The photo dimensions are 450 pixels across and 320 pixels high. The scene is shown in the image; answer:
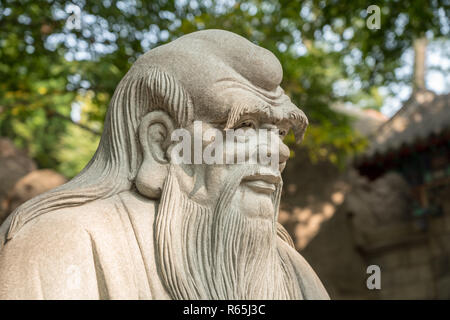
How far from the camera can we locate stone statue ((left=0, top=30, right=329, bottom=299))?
272 cm

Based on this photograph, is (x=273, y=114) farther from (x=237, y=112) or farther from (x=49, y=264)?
(x=49, y=264)

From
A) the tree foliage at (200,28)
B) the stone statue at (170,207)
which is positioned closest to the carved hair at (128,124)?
the stone statue at (170,207)

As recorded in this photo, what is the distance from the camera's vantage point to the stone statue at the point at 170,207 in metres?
2.72

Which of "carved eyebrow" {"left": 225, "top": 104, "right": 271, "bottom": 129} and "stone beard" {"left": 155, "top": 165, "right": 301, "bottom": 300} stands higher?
"carved eyebrow" {"left": 225, "top": 104, "right": 271, "bottom": 129}

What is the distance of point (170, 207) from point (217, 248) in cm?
26

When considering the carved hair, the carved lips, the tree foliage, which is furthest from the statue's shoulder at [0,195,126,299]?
the tree foliage

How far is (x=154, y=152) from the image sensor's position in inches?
122

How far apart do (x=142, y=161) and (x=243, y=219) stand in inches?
20.3

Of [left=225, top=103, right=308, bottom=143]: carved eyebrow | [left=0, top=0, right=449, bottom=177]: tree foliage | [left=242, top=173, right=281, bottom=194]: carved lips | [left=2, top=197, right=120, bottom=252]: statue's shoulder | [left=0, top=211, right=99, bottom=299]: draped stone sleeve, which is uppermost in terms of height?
[left=0, top=0, right=449, bottom=177]: tree foliage

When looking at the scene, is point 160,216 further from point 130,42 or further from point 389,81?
point 389,81

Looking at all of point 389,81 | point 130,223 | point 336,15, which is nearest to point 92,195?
point 130,223

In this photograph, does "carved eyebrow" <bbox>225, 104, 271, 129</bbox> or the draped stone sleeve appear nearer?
the draped stone sleeve

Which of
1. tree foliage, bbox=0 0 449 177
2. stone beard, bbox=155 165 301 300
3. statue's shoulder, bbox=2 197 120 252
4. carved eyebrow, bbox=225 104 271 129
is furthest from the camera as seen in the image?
tree foliage, bbox=0 0 449 177

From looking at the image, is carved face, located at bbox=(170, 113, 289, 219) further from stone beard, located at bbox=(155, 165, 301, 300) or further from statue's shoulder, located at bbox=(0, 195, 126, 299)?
statue's shoulder, located at bbox=(0, 195, 126, 299)
